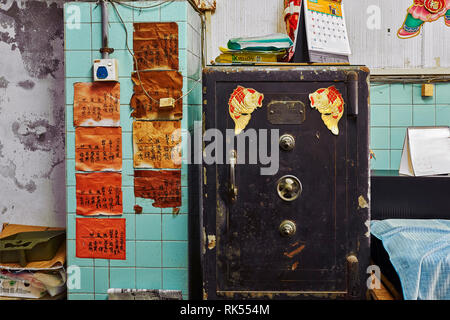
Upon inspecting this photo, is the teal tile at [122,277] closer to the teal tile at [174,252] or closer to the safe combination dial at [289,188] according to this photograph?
the teal tile at [174,252]

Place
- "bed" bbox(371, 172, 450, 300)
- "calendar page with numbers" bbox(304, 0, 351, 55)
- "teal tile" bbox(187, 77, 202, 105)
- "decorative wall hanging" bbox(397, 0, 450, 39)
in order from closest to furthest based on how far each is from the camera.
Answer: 1. "bed" bbox(371, 172, 450, 300)
2. "calendar page with numbers" bbox(304, 0, 351, 55)
3. "teal tile" bbox(187, 77, 202, 105)
4. "decorative wall hanging" bbox(397, 0, 450, 39)

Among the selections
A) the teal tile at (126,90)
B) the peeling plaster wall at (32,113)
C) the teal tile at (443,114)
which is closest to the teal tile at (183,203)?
the teal tile at (126,90)

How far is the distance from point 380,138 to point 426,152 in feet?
1.51

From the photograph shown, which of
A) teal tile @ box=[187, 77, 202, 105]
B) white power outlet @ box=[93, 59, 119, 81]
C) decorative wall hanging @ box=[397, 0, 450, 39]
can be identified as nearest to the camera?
white power outlet @ box=[93, 59, 119, 81]

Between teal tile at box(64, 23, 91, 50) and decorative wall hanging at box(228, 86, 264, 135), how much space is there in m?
1.07

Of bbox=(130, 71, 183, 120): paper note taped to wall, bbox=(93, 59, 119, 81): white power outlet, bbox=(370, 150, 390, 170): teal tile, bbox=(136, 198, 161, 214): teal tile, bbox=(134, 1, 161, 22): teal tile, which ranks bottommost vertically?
bbox=(136, 198, 161, 214): teal tile

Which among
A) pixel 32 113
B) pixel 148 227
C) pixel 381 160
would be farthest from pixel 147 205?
pixel 381 160

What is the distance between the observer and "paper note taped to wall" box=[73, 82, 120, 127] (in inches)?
79.0

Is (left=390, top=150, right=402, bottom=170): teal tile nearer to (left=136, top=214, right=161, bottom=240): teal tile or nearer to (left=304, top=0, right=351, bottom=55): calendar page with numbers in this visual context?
(left=304, top=0, right=351, bottom=55): calendar page with numbers

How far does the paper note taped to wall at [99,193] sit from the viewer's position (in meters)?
2.03

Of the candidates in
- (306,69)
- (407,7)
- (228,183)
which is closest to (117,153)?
(228,183)

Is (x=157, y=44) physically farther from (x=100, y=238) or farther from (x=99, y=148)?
(x=100, y=238)

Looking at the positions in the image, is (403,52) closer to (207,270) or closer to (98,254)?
(207,270)

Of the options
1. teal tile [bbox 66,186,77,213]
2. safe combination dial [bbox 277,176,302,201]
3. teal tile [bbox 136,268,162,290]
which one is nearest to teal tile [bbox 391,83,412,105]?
safe combination dial [bbox 277,176,302,201]
